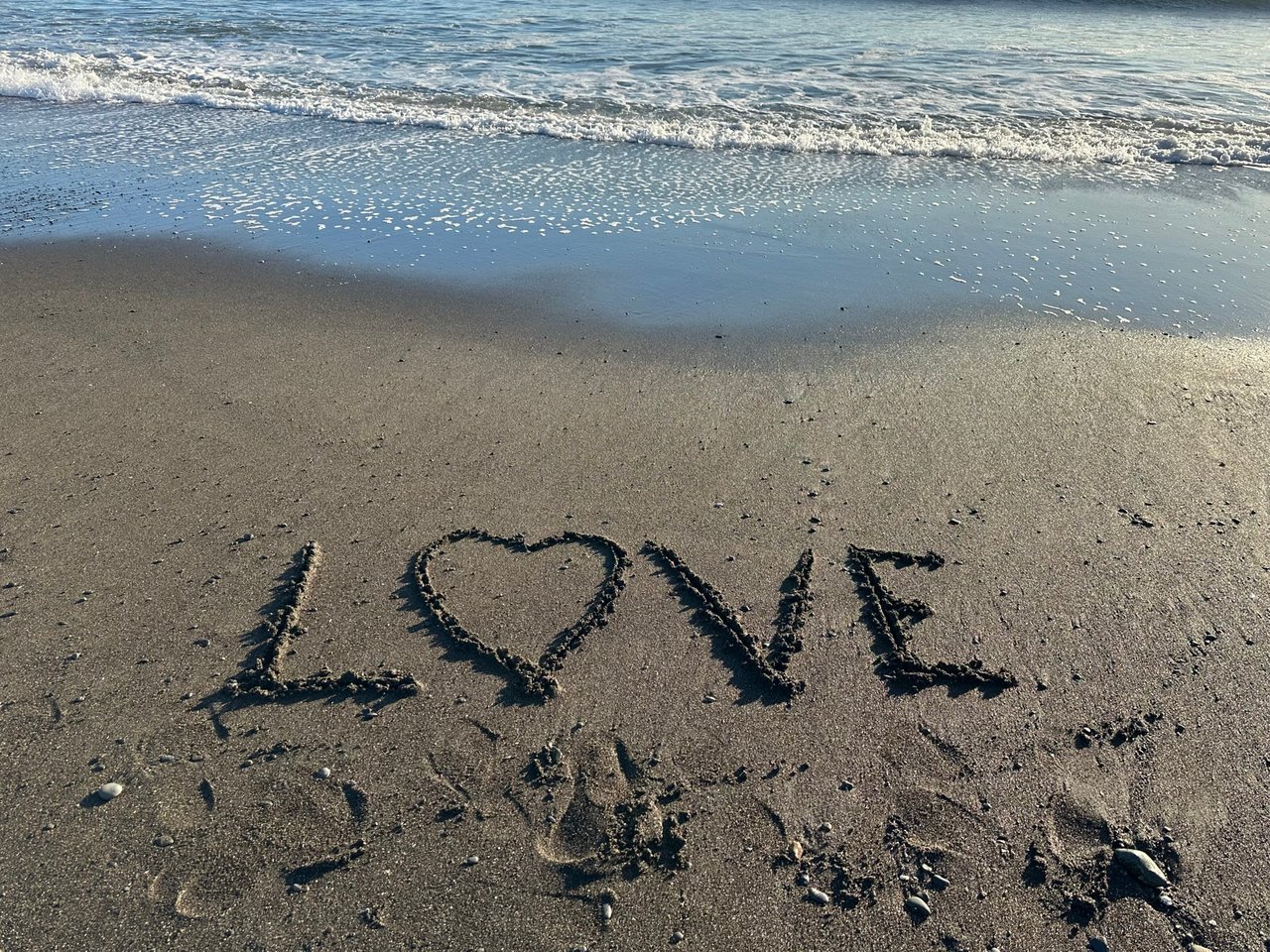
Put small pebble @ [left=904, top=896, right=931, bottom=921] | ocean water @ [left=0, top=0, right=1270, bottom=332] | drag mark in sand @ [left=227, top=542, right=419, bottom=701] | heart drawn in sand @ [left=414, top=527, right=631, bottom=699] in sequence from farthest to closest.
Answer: ocean water @ [left=0, top=0, right=1270, bottom=332], heart drawn in sand @ [left=414, top=527, right=631, bottom=699], drag mark in sand @ [left=227, top=542, right=419, bottom=701], small pebble @ [left=904, top=896, right=931, bottom=921]

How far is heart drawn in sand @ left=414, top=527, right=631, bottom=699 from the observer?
3.40 m

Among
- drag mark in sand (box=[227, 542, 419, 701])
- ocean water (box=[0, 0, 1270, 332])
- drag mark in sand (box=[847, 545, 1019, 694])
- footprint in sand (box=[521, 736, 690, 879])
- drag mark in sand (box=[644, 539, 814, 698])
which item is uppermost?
ocean water (box=[0, 0, 1270, 332])

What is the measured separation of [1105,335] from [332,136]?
28.3ft

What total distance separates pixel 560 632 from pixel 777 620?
923 millimetres

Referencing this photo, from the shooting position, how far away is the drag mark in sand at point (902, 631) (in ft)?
11.0

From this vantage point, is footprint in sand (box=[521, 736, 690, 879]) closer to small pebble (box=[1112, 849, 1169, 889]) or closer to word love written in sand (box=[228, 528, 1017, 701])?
word love written in sand (box=[228, 528, 1017, 701])

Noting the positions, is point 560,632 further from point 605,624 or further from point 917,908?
point 917,908

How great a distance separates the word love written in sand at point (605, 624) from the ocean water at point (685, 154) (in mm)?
2481

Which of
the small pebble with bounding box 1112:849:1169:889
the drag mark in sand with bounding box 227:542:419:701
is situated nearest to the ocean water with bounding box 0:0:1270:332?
the drag mark in sand with bounding box 227:542:419:701

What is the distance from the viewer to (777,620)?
367cm

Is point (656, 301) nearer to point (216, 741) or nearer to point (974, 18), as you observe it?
point (216, 741)

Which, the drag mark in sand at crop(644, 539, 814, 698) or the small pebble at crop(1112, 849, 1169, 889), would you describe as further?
the drag mark in sand at crop(644, 539, 814, 698)

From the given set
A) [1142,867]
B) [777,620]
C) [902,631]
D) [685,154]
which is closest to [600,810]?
[777,620]

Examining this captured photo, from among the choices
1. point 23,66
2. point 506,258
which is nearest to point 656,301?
point 506,258
